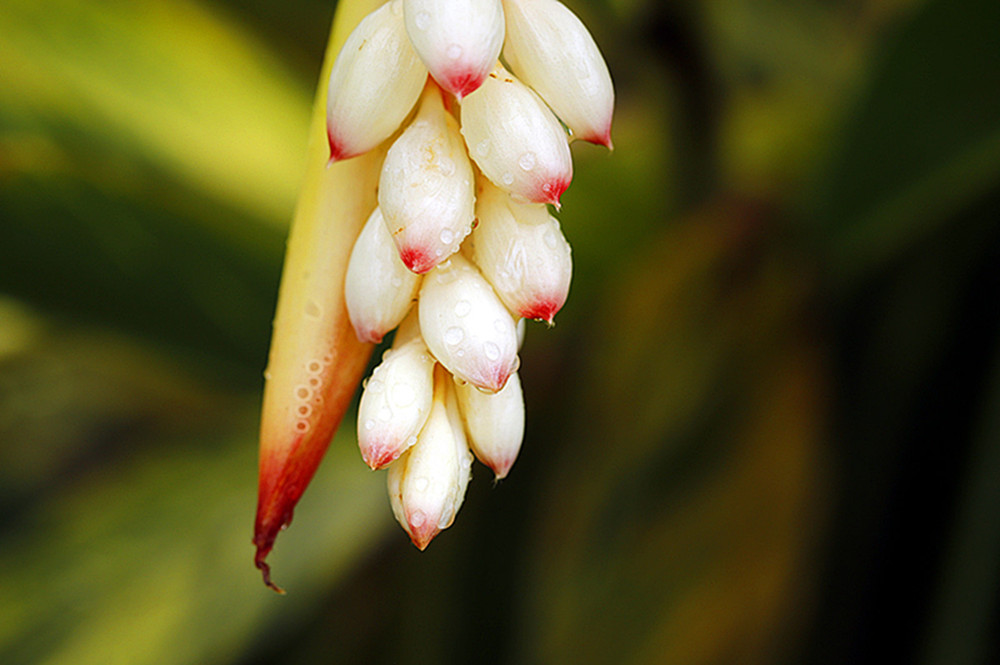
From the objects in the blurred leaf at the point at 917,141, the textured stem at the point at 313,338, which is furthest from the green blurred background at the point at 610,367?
the textured stem at the point at 313,338

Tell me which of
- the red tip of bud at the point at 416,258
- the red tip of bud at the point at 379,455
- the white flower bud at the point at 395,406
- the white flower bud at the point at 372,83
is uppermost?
the white flower bud at the point at 372,83

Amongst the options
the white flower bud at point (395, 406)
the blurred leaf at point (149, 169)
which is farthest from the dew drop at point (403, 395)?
the blurred leaf at point (149, 169)

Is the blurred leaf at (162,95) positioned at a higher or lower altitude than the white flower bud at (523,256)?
lower

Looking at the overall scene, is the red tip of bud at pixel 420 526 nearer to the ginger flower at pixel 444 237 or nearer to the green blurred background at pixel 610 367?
the ginger flower at pixel 444 237

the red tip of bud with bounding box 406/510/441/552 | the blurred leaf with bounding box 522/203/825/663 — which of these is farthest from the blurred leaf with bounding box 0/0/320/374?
the red tip of bud with bounding box 406/510/441/552

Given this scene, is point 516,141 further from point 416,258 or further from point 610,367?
point 610,367

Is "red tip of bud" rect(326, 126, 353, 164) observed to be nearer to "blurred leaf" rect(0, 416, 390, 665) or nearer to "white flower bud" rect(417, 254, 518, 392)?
"white flower bud" rect(417, 254, 518, 392)

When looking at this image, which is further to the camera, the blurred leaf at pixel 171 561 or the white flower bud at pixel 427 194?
the blurred leaf at pixel 171 561

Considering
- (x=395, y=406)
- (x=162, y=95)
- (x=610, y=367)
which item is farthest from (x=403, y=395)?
(x=162, y=95)

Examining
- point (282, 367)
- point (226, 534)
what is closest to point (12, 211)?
point (226, 534)
